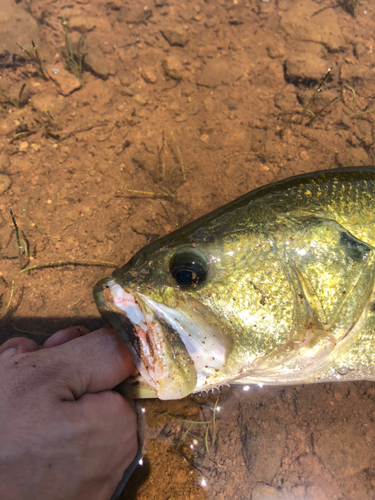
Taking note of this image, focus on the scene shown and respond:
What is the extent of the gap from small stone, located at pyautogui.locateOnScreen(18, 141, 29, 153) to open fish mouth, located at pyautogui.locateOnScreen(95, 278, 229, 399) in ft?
8.15

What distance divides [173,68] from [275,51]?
4.52 ft

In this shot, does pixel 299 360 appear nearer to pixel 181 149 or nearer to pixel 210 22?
pixel 181 149

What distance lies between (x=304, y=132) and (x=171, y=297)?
9.55 feet

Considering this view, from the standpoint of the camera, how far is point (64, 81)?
13.2 ft

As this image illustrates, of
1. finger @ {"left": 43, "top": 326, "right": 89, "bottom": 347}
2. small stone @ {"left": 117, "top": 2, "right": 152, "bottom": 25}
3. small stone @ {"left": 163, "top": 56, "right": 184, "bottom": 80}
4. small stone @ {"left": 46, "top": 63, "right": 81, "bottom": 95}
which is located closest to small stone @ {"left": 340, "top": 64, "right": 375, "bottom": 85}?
small stone @ {"left": 163, "top": 56, "right": 184, "bottom": 80}

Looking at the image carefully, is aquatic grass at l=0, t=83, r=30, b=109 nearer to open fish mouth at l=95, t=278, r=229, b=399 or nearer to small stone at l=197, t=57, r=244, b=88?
small stone at l=197, t=57, r=244, b=88

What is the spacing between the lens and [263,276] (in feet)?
6.98

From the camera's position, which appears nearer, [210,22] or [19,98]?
[19,98]

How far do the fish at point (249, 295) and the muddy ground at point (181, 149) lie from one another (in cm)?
88

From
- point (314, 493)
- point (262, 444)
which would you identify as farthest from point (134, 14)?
point (314, 493)

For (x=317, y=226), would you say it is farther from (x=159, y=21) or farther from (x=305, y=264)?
(x=159, y=21)

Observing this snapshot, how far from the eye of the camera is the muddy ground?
2734mm

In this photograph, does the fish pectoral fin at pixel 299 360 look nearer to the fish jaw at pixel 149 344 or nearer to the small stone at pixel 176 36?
the fish jaw at pixel 149 344

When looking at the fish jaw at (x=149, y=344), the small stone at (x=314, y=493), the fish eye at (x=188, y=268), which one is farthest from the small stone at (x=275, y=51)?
the small stone at (x=314, y=493)
